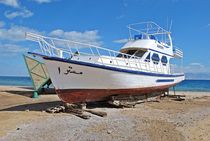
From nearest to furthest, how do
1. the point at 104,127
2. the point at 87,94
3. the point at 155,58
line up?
1. the point at 104,127
2. the point at 87,94
3. the point at 155,58

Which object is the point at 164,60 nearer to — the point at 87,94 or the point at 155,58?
the point at 155,58

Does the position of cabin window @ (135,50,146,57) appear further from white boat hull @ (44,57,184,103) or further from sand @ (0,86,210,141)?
sand @ (0,86,210,141)

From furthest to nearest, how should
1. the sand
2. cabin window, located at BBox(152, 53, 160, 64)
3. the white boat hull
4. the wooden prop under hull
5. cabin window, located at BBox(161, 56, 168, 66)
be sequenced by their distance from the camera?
cabin window, located at BBox(161, 56, 168, 66), cabin window, located at BBox(152, 53, 160, 64), the wooden prop under hull, the white boat hull, the sand

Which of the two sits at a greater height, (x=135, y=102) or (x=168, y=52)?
(x=168, y=52)

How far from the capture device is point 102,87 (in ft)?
55.5

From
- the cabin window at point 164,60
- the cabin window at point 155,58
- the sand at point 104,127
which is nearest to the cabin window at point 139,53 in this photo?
the cabin window at point 155,58

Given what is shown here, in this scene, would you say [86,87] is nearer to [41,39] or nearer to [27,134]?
[41,39]

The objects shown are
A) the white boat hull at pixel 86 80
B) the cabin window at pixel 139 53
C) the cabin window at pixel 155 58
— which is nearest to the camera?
the white boat hull at pixel 86 80

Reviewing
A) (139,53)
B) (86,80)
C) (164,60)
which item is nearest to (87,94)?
(86,80)

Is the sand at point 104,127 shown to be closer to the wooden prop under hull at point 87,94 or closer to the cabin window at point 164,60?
the wooden prop under hull at point 87,94

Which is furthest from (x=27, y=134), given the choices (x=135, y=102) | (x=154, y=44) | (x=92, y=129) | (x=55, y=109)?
(x=154, y=44)

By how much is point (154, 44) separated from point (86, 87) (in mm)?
7325

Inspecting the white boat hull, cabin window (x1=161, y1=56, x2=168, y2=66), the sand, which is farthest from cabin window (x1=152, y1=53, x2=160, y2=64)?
the sand

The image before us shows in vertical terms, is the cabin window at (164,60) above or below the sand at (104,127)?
A: above
